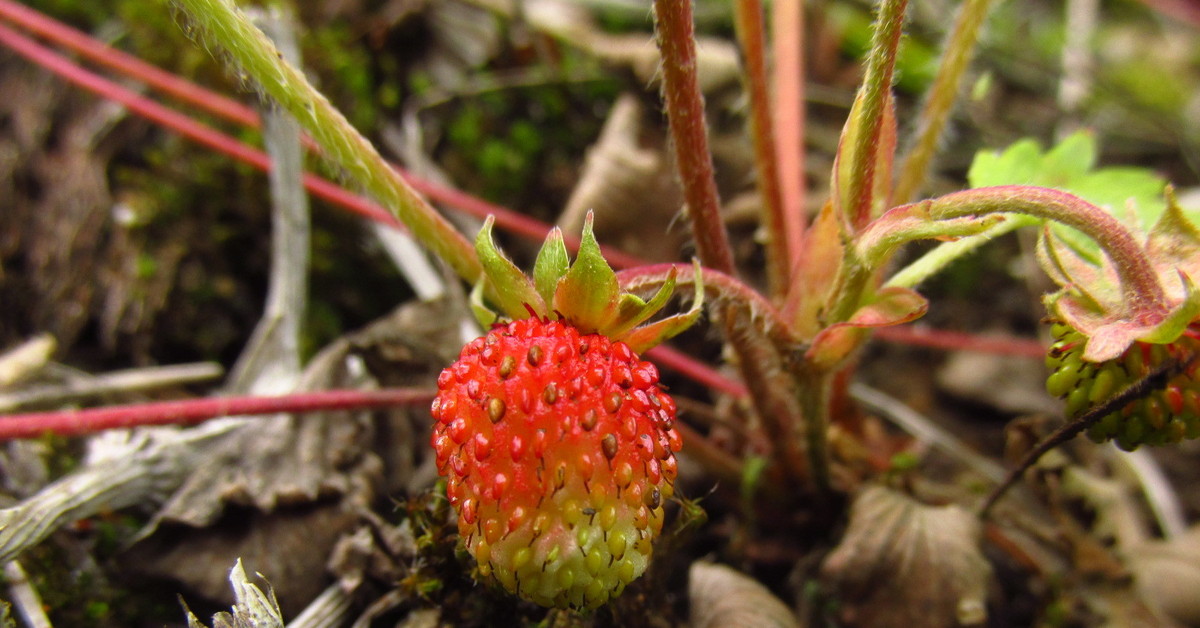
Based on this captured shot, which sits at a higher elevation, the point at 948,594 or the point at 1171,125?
the point at 1171,125

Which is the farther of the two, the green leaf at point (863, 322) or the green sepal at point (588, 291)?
the green leaf at point (863, 322)

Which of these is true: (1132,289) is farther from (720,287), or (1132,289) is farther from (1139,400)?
(720,287)

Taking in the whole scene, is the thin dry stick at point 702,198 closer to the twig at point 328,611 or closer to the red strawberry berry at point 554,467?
the red strawberry berry at point 554,467

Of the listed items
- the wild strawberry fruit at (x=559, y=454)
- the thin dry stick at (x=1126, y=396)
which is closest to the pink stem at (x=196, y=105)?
the wild strawberry fruit at (x=559, y=454)

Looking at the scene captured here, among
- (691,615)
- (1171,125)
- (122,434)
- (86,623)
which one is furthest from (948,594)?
(1171,125)

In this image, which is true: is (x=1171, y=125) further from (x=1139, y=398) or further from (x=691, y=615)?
(x=691, y=615)

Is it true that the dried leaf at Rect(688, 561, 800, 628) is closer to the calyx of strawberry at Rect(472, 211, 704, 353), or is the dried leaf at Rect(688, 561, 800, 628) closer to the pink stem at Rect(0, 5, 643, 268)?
the calyx of strawberry at Rect(472, 211, 704, 353)

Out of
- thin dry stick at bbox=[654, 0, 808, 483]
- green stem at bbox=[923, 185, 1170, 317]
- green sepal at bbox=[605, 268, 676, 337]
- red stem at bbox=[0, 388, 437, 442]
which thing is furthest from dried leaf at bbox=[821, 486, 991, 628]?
red stem at bbox=[0, 388, 437, 442]
